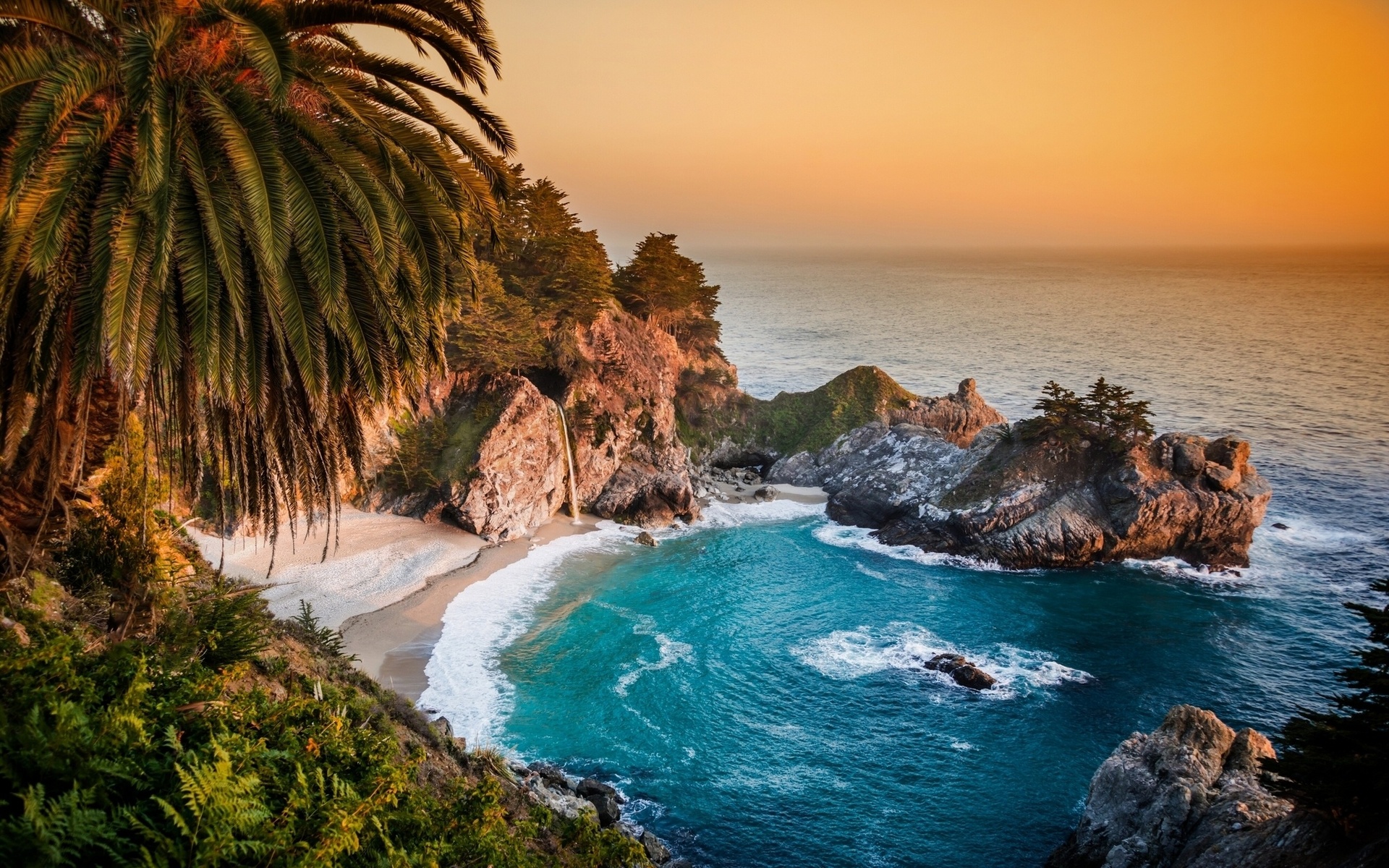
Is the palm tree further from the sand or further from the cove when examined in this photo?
the sand

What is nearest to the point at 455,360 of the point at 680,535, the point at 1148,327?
the point at 680,535

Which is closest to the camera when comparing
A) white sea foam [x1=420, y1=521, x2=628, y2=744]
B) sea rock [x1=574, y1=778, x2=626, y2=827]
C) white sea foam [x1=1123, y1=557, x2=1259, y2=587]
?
sea rock [x1=574, y1=778, x2=626, y2=827]

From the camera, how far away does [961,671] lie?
29.2m

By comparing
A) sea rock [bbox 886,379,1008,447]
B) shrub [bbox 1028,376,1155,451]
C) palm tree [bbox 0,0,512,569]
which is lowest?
sea rock [bbox 886,379,1008,447]

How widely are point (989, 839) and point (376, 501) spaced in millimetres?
32634

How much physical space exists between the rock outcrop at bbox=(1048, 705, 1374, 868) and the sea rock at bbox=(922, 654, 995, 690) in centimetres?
827

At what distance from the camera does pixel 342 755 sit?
8.48 metres

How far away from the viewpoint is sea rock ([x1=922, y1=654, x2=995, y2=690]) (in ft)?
94.0

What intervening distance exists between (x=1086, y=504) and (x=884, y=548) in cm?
1066

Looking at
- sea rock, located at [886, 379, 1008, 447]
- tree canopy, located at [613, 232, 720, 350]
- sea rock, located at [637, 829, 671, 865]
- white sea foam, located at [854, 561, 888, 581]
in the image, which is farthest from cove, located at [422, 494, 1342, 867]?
tree canopy, located at [613, 232, 720, 350]

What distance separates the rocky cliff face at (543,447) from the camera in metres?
40.8

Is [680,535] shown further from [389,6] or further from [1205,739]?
[389,6]

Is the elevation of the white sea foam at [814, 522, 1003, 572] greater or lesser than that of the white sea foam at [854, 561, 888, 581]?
greater

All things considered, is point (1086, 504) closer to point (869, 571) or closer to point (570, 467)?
Result: point (869, 571)
